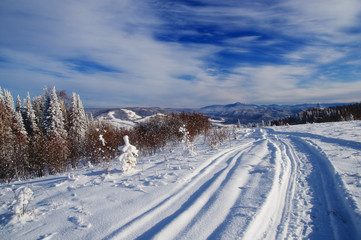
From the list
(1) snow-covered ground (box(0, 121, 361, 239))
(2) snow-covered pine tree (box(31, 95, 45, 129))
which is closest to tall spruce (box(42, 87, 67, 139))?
(2) snow-covered pine tree (box(31, 95, 45, 129))

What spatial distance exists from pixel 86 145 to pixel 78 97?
24.6m

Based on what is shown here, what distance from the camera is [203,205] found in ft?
11.8

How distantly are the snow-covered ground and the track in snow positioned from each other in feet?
0.05

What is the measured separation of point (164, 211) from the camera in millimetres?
3451

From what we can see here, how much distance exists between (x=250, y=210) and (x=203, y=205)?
35.5 inches

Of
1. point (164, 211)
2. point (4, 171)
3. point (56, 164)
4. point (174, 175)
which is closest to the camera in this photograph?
point (164, 211)

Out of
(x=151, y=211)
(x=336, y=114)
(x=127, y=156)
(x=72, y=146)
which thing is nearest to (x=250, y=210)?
(x=151, y=211)

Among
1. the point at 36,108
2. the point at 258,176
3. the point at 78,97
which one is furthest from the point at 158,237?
the point at 36,108

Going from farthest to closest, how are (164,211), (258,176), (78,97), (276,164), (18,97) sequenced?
1. (78,97)
2. (18,97)
3. (276,164)
4. (258,176)
5. (164,211)

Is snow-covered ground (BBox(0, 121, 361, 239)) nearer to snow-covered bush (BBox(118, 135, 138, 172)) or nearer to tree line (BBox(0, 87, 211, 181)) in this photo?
snow-covered bush (BBox(118, 135, 138, 172))

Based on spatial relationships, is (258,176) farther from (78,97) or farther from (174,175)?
(78,97)

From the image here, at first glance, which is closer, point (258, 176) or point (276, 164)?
point (258, 176)

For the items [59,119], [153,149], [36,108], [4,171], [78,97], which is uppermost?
[78,97]

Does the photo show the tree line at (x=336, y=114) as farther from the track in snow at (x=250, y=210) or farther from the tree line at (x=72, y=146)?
the track in snow at (x=250, y=210)
